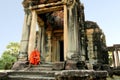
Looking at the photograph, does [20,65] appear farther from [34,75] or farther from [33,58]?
[34,75]

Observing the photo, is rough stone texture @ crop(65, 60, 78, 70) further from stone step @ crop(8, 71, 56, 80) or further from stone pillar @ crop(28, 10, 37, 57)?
stone pillar @ crop(28, 10, 37, 57)

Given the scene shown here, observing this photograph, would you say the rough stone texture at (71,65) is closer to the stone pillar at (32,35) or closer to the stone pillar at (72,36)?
the stone pillar at (72,36)

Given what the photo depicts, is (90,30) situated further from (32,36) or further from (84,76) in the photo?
(84,76)

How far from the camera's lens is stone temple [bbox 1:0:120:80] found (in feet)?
17.7

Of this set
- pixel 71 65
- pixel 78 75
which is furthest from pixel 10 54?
pixel 78 75

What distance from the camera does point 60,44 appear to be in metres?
13.4

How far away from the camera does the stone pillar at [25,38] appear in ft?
29.3

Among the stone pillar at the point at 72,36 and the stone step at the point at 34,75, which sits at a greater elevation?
the stone pillar at the point at 72,36

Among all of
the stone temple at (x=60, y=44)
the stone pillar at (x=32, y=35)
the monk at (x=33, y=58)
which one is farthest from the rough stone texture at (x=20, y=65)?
the stone pillar at (x=32, y=35)

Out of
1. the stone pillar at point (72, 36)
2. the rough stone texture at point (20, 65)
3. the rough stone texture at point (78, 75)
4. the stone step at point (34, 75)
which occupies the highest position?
the stone pillar at point (72, 36)

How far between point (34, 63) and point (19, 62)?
2.77ft

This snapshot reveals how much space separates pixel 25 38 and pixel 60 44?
4582 mm

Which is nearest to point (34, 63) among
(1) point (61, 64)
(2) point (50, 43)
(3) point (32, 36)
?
(3) point (32, 36)

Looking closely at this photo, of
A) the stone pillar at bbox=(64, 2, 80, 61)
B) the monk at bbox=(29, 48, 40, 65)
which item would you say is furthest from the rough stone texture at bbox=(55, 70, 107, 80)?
the monk at bbox=(29, 48, 40, 65)
